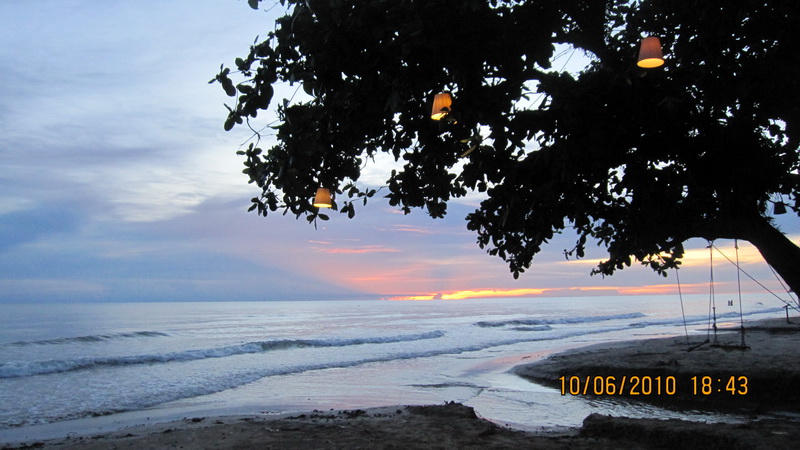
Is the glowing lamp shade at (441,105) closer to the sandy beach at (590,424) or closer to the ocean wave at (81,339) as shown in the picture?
the sandy beach at (590,424)

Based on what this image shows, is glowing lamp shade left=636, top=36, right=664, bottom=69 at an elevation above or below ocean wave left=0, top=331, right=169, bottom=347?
above

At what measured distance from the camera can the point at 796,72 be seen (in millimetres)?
4898

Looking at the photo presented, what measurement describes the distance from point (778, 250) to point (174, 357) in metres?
19.9

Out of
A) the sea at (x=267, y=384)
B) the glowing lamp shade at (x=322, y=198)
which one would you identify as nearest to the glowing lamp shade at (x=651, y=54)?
the glowing lamp shade at (x=322, y=198)

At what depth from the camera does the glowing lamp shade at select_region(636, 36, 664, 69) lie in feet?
14.6

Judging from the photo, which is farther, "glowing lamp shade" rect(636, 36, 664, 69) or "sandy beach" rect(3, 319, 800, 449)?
"sandy beach" rect(3, 319, 800, 449)

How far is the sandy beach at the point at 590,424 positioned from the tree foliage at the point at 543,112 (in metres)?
2.09

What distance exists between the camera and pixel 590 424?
6.56 metres

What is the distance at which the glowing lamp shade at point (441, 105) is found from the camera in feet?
14.0
